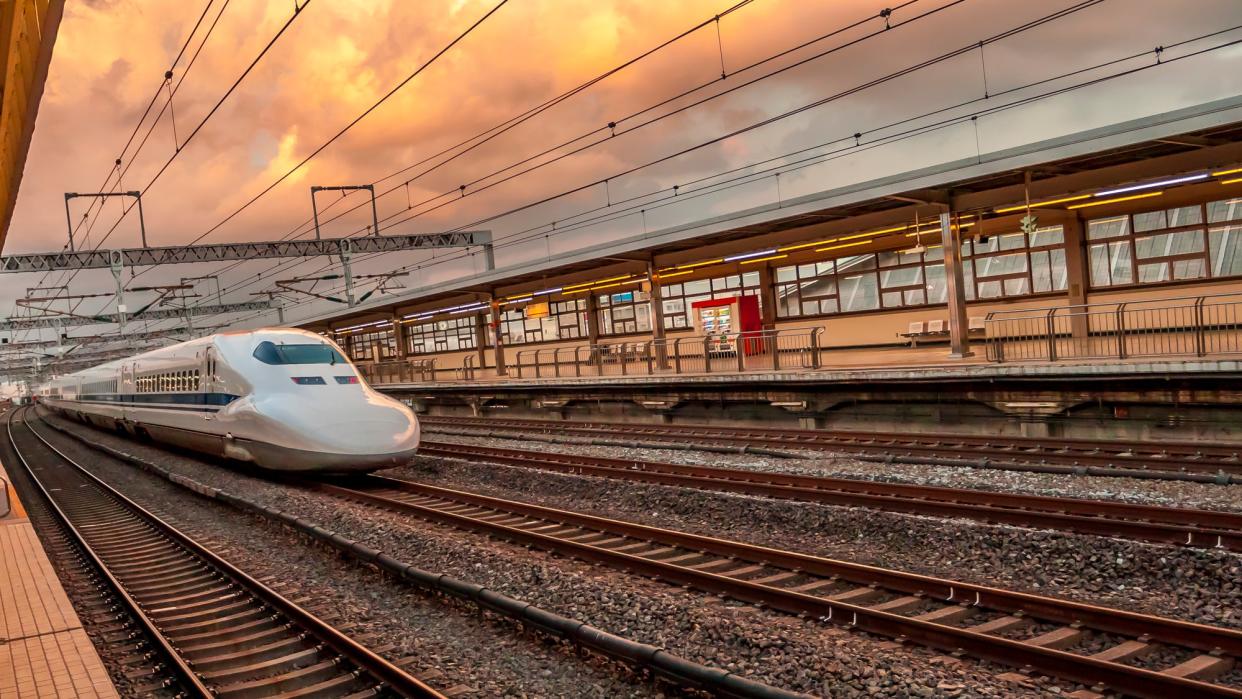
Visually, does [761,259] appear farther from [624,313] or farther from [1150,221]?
[1150,221]

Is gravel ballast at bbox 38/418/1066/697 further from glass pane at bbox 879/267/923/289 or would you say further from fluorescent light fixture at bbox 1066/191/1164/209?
glass pane at bbox 879/267/923/289

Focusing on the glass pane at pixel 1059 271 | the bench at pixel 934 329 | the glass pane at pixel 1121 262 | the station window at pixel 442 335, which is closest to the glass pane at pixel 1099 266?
the glass pane at pixel 1121 262

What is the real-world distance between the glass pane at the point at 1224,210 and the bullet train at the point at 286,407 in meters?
14.8

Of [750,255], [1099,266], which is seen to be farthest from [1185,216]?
[750,255]

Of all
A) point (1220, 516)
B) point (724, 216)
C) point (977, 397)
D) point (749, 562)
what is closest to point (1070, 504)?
point (1220, 516)

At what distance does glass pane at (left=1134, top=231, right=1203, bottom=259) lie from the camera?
1617cm

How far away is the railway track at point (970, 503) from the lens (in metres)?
7.05

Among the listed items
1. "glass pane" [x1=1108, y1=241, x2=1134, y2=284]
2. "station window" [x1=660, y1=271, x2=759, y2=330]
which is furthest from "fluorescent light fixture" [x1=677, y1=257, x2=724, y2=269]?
"glass pane" [x1=1108, y1=241, x2=1134, y2=284]

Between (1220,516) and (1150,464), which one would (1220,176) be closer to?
(1150,464)

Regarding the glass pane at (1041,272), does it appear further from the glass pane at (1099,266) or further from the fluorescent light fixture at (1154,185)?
the fluorescent light fixture at (1154,185)

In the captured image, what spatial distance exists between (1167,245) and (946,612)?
14219mm

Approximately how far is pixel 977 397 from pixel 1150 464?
426cm

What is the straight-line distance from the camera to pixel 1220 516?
7152 millimetres

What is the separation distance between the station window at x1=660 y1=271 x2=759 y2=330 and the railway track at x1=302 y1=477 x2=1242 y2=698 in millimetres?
16323
